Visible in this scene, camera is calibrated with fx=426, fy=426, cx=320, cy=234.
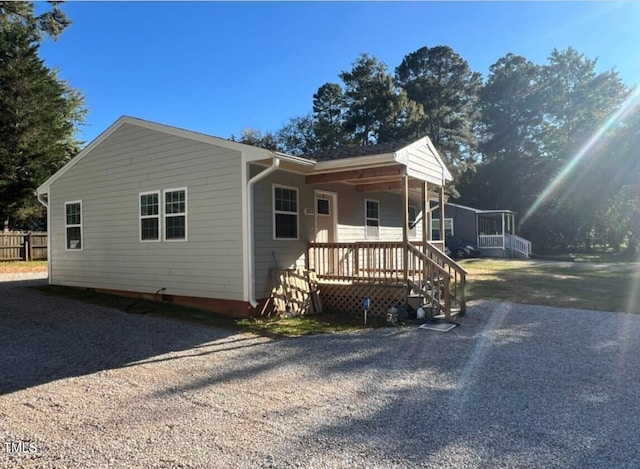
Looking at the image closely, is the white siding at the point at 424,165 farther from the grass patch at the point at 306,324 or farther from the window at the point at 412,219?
the window at the point at 412,219

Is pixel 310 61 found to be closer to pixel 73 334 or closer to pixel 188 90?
pixel 188 90

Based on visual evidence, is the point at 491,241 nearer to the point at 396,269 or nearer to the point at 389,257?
the point at 389,257

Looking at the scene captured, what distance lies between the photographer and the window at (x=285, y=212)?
8672 mm

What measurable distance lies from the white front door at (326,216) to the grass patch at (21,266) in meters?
13.1

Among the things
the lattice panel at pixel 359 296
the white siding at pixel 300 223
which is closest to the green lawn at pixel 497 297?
the lattice panel at pixel 359 296

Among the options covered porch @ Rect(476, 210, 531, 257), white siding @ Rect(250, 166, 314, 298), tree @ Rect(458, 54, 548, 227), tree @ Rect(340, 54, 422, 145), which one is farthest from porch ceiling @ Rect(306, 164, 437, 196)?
tree @ Rect(458, 54, 548, 227)

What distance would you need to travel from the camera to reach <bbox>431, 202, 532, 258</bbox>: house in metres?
26.8

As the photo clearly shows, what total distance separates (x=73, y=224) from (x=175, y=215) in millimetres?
4064

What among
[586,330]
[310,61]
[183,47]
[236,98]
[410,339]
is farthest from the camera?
[236,98]

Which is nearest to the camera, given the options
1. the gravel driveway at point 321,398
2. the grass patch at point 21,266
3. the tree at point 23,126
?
the gravel driveway at point 321,398

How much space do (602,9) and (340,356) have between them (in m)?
10.6

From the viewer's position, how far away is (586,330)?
707 centimetres

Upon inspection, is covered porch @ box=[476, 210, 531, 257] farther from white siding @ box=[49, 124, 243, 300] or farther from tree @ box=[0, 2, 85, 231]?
tree @ box=[0, 2, 85, 231]

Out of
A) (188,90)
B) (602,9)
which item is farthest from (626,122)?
(188,90)
